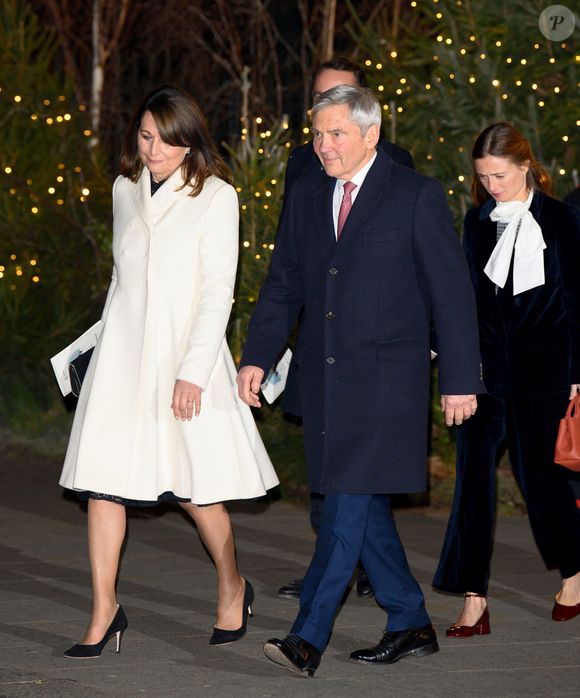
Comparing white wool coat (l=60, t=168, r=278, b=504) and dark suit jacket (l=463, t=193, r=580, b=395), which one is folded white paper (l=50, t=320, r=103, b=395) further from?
dark suit jacket (l=463, t=193, r=580, b=395)

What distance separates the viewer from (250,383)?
219 inches

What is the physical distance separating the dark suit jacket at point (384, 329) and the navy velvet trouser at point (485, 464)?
61 centimetres

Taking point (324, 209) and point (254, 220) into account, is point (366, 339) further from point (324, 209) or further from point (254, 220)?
point (254, 220)

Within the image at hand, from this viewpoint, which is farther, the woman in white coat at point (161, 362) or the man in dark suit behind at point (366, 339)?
the woman in white coat at point (161, 362)

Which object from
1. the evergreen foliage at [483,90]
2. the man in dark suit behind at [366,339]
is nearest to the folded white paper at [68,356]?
the man in dark suit behind at [366,339]

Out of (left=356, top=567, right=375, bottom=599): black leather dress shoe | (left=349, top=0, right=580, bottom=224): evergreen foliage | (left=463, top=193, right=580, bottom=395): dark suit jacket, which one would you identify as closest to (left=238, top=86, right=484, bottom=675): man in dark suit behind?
(left=463, top=193, right=580, bottom=395): dark suit jacket

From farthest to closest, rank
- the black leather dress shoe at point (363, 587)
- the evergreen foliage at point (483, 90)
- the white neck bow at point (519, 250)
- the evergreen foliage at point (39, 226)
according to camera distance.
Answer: the evergreen foliage at point (39, 226), the evergreen foliage at point (483, 90), the black leather dress shoe at point (363, 587), the white neck bow at point (519, 250)

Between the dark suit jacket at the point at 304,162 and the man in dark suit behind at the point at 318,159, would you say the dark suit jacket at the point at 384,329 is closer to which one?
the dark suit jacket at the point at 304,162

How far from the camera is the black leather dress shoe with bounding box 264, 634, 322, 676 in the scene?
207 inches

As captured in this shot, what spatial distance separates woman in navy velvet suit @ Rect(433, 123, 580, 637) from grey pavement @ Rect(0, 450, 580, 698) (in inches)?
13.5

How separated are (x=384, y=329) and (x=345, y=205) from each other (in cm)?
46

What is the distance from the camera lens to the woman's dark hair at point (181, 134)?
18.1ft

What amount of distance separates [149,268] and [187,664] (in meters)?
1.39

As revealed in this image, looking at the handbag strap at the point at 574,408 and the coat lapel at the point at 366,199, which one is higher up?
the coat lapel at the point at 366,199
